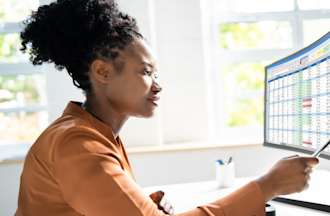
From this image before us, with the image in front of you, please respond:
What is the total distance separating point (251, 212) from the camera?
827mm

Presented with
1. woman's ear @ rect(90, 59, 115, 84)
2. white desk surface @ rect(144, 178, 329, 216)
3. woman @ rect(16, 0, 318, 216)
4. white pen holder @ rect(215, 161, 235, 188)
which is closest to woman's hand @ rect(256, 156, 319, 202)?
woman @ rect(16, 0, 318, 216)

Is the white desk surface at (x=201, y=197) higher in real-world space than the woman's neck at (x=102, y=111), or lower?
lower

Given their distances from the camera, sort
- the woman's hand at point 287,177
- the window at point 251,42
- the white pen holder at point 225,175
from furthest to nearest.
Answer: the window at point 251,42
the white pen holder at point 225,175
the woman's hand at point 287,177

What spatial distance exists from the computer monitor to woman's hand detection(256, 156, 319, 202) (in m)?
0.29

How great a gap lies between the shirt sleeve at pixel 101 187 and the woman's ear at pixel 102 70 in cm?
19

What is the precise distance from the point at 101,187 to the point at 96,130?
17 centimetres

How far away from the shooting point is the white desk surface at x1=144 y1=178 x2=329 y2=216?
117cm

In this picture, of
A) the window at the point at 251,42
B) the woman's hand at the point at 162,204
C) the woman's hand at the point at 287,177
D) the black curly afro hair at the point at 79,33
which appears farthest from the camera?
the window at the point at 251,42

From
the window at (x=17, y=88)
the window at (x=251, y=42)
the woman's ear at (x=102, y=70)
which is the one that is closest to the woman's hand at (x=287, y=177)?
the woman's ear at (x=102, y=70)

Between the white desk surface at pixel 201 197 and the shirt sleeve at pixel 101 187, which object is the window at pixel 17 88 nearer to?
the white desk surface at pixel 201 197

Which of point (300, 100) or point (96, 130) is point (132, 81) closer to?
point (96, 130)

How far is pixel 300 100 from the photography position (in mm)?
1328

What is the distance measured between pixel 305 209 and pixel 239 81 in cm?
133

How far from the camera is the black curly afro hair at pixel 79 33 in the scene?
971mm
